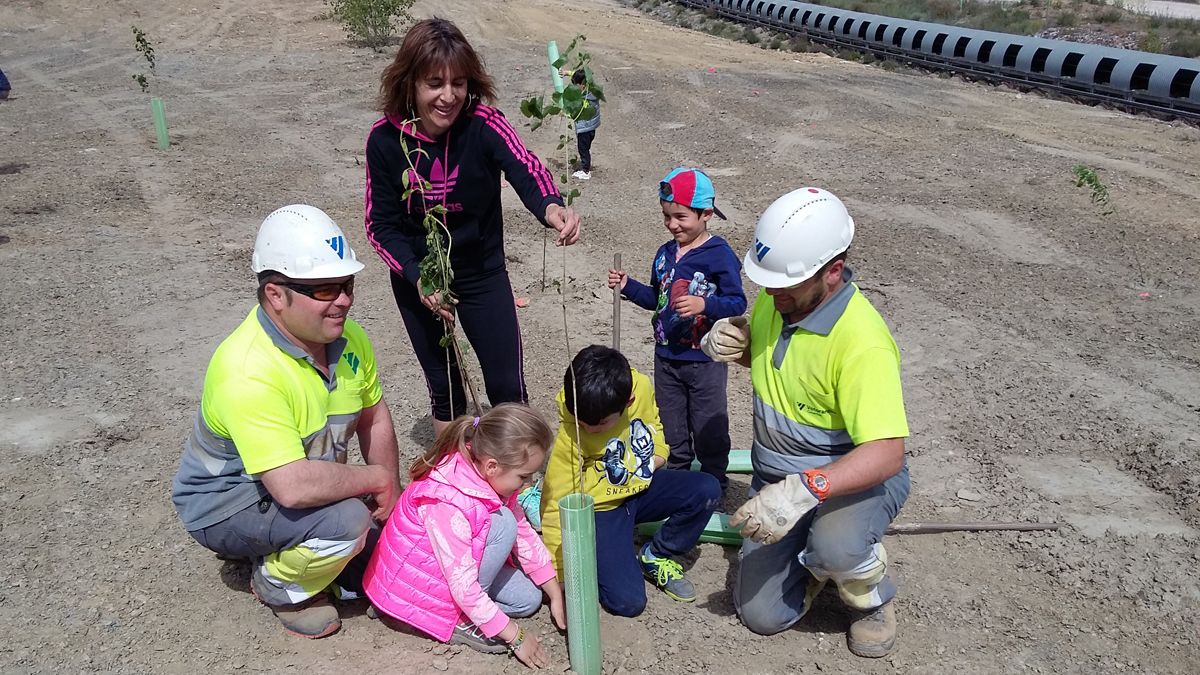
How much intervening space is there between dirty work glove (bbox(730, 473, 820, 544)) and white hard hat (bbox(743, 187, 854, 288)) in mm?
594

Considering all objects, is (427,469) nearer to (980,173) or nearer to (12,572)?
(12,572)

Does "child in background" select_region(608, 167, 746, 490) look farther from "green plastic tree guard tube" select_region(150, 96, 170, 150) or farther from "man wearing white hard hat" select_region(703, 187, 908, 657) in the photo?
"green plastic tree guard tube" select_region(150, 96, 170, 150)

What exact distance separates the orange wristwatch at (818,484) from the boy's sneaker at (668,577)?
2.92 feet

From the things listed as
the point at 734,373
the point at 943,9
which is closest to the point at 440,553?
the point at 734,373

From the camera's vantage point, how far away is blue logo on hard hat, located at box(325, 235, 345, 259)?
2.72 meters

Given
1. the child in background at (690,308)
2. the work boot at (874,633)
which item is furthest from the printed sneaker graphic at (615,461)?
the work boot at (874,633)

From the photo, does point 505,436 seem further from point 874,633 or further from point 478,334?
point 874,633

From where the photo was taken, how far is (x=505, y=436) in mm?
2756

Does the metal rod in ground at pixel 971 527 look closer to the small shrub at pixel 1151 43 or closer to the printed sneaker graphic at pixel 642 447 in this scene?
the printed sneaker graphic at pixel 642 447

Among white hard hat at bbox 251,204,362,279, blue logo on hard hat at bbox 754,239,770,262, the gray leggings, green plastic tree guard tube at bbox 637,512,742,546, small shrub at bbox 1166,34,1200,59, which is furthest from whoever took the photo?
small shrub at bbox 1166,34,1200,59

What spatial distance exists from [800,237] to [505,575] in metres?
1.52

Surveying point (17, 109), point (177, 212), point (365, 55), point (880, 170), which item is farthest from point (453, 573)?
point (365, 55)

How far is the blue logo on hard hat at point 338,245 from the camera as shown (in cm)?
272

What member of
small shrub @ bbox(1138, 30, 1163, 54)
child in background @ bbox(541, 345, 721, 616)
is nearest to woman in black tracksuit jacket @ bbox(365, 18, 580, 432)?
child in background @ bbox(541, 345, 721, 616)
